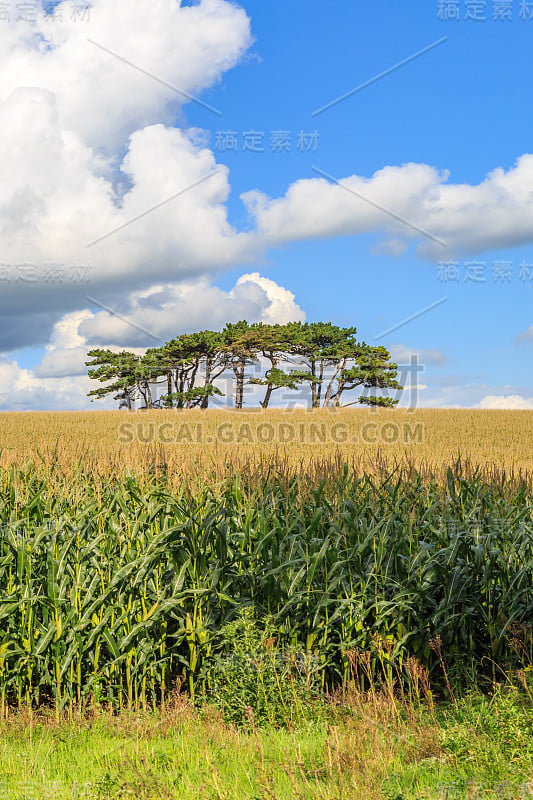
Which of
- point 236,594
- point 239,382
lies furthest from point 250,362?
point 236,594

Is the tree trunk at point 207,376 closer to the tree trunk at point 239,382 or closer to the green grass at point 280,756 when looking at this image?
the tree trunk at point 239,382

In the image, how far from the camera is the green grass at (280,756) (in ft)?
13.4

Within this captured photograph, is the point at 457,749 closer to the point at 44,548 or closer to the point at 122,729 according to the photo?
the point at 122,729

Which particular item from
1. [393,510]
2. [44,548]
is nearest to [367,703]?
[393,510]

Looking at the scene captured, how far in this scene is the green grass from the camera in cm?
407

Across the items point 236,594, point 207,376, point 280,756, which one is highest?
point 207,376

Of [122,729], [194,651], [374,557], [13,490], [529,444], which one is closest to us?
[122,729]

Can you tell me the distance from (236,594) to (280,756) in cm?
212

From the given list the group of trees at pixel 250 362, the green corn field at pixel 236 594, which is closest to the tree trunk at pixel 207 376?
the group of trees at pixel 250 362

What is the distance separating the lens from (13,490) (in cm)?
863

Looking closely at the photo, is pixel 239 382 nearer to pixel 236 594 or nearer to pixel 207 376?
pixel 207 376

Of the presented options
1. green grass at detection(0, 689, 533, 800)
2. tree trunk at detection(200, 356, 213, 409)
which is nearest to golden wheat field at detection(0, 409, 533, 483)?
green grass at detection(0, 689, 533, 800)

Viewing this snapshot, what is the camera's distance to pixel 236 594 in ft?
22.1

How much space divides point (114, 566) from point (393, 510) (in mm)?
3646
